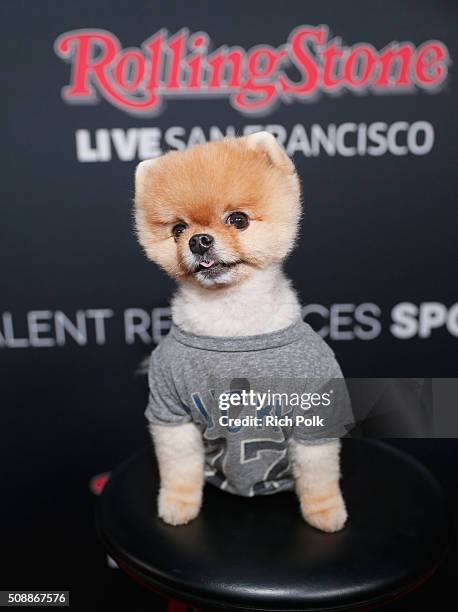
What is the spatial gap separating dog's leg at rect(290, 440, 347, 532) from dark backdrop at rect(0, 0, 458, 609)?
560mm

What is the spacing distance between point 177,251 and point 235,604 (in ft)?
1.64

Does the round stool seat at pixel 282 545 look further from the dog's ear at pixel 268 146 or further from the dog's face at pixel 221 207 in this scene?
the dog's ear at pixel 268 146

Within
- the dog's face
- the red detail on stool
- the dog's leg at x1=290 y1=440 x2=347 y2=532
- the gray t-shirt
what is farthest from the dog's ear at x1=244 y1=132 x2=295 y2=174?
the red detail on stool

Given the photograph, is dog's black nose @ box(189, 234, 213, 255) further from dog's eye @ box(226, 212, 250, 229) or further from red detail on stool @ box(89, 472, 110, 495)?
red detail on stool @ box(89, 472, 110, 495)

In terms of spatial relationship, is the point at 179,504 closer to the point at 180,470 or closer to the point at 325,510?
the point at 180,470

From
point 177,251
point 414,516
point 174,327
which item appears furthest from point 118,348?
point 414,516

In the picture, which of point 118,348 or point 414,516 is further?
point 118,348

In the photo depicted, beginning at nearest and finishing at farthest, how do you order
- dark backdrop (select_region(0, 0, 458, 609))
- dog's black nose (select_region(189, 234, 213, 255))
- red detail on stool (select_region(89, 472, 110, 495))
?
dog's black nose (select_region(189, 234, 213, 255)) < dark backdrop (select_region(0, 0, 458, 609)) < red detail on stool (select_region(89, 472, 110, 495))

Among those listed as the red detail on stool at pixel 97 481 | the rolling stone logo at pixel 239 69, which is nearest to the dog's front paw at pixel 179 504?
the red detail on stool at pixel 97 481

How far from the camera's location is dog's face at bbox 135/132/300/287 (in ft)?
2.70

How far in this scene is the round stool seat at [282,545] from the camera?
0.84 metres

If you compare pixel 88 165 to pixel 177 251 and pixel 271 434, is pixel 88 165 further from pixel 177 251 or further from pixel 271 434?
pixel 271 434

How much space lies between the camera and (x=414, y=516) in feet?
3.18

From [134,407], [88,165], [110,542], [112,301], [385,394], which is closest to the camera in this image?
[110,542]
